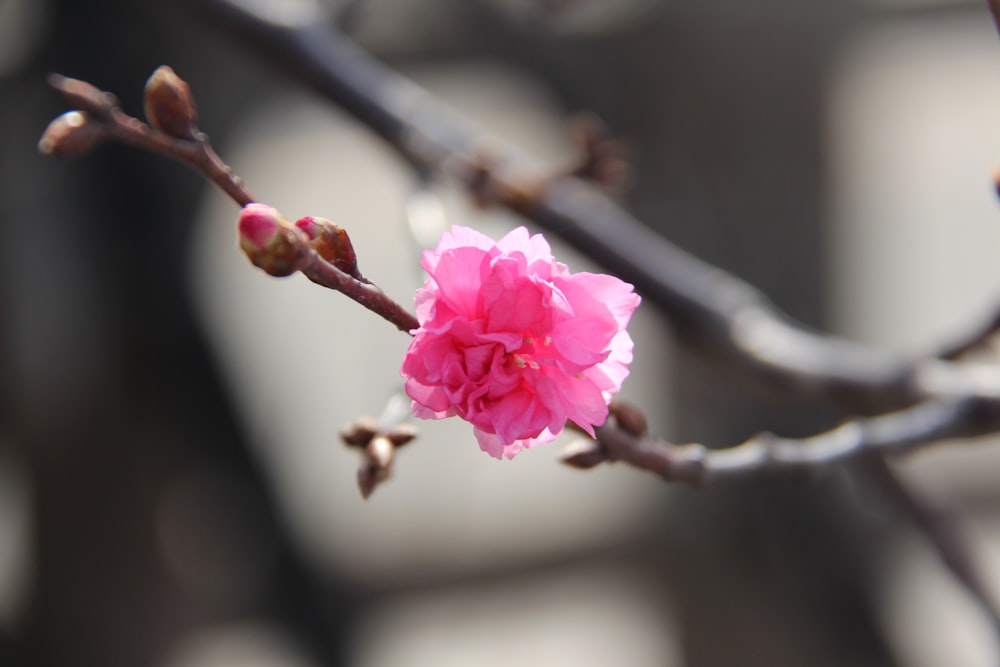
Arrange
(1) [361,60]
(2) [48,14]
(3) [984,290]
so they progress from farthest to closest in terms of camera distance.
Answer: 1. (3) [984,290]
2. (2) [48,14]
3. (1) [361,60]

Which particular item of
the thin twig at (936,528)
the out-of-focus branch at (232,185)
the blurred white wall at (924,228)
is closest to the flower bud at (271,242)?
the out-of-focus branch at (232,185)

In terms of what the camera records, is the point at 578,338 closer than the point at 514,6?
Yes

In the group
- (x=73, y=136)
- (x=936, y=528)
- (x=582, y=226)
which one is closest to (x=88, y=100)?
(x=73, y=136)

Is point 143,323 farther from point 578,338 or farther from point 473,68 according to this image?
point 578,338

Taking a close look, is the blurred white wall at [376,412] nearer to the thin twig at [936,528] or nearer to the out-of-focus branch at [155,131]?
the thin twig at [936,528]

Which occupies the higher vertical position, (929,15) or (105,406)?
(929,15)

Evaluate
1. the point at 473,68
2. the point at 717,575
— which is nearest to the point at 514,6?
the point at 473,68
